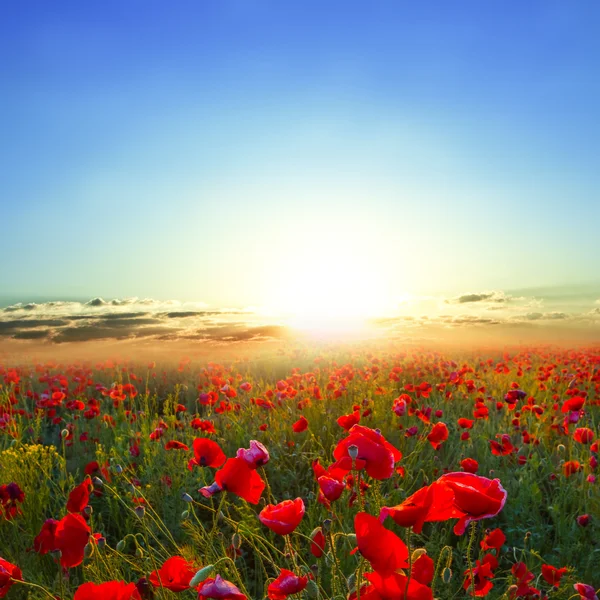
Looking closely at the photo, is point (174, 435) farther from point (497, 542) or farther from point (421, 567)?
point (421, 567)

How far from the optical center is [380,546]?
3.81ft

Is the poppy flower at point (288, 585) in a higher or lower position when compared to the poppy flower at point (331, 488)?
lower

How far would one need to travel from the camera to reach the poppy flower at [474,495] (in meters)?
1.23

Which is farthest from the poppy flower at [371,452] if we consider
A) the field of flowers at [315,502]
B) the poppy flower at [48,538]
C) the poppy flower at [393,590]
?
the poppy flower at [48,538]

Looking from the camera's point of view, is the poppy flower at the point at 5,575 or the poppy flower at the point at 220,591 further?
the poppy flower at the point at 5,575

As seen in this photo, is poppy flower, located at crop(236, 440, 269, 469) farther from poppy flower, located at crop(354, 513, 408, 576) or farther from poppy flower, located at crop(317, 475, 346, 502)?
poppy flower, located at crop(354, 513, 408, 576)

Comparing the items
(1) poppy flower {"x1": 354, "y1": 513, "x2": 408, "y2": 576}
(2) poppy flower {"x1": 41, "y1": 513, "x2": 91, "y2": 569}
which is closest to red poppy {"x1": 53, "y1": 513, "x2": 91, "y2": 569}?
(2) poppy flower {"x1": 41, "y1": 513, "x2": 91, "y2": 569}

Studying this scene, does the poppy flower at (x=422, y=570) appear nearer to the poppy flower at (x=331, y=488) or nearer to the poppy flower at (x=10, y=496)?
the poppy flower at (x=331, y=488)

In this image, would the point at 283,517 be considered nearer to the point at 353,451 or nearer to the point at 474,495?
the point at 353,451

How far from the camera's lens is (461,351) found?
12.6 metres

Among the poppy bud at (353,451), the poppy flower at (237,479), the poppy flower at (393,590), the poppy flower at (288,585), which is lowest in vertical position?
the poppy flower at (288,585)

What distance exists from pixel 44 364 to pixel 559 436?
333 inches

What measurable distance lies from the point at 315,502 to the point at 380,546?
1996 mm

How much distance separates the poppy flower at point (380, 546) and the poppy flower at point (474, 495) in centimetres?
18
